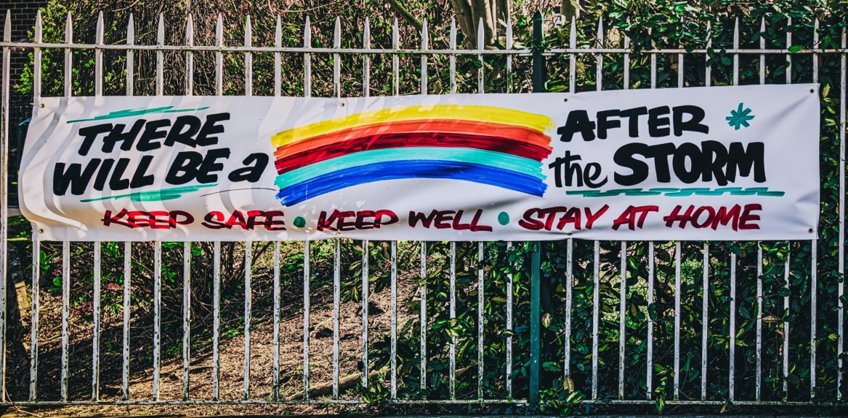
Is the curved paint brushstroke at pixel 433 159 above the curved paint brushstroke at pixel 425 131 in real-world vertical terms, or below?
below

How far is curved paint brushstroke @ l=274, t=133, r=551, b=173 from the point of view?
16.4 feet

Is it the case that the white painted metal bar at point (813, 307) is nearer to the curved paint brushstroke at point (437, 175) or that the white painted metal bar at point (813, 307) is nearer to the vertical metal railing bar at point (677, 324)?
the vertical metal railing bar at point (677, 324)

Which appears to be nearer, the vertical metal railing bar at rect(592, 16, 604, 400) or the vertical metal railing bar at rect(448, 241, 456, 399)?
the vertical metal railing bar at rect(592, 16, 604, 400)

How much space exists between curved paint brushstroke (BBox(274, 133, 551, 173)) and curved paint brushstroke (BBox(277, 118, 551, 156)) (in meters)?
0.02

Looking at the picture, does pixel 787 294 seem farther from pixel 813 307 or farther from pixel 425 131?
pixel 425 131

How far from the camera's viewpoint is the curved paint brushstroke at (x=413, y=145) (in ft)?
16.4

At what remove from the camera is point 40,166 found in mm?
4996

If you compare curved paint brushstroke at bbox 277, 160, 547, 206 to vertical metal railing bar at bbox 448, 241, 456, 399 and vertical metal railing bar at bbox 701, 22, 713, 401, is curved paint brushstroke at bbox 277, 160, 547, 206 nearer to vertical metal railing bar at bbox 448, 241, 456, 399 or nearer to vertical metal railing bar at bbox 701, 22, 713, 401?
vertical metal railing bar at bbox 448, 241, 456, 399

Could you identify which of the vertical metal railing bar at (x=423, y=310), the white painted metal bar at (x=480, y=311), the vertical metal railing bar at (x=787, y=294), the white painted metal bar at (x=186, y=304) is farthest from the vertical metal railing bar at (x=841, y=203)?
the white painted metal bar at (x=186, y=304)

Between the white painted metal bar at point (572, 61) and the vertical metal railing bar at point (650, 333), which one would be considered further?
the vertical metal railing bar at point (650, 333)

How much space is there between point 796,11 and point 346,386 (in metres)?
3.73

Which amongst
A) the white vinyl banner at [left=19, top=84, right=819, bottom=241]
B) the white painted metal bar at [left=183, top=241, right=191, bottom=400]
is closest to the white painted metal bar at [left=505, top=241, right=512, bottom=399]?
the white vinyl banner at [left=19, top=84, right=819, bottom=241]

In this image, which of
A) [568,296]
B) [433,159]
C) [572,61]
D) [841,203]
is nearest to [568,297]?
[568,296]

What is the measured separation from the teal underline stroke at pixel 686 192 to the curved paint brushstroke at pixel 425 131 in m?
0.45
